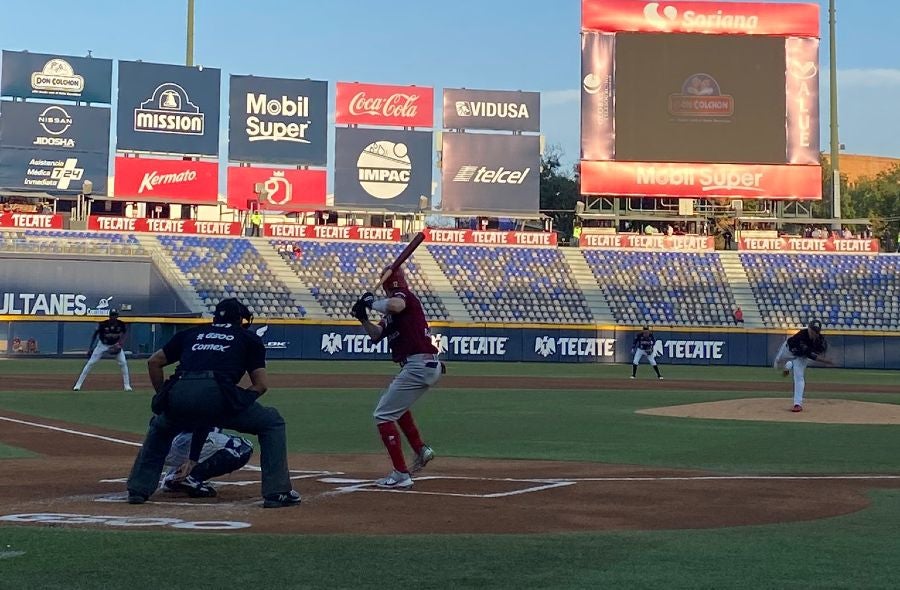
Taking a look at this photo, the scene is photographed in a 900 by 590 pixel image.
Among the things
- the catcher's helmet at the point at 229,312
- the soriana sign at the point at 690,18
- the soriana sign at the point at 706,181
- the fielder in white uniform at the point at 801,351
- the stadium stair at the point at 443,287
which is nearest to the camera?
the catcher's helmet at the point at 229,312

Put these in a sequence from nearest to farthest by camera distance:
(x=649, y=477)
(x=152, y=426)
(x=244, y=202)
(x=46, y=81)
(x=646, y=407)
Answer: (x=152, y=426), (x=649, y=477), (x=646, y=407), (x=46, y=81), (x=244, y=202)

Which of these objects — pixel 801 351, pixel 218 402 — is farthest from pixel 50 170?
pixel 218 402

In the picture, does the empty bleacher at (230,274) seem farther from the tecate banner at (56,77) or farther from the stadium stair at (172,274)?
the tecate banner at (56,77)

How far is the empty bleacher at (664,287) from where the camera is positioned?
49.6m

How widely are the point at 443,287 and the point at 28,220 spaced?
54.2 feet

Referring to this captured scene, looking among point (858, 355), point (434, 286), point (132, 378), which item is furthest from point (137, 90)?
point (858, 355)

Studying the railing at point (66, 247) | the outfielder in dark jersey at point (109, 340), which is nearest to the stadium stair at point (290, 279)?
the railing at point (66, 247)

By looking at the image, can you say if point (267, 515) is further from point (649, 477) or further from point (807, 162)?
point (807, 162)

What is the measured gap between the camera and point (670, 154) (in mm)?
49531

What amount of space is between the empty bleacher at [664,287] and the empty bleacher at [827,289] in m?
1.69

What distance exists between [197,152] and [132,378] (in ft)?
64.7

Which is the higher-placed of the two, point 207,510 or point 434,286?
point 434,286

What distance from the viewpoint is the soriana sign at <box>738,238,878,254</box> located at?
176ft

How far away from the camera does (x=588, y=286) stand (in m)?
50.9
